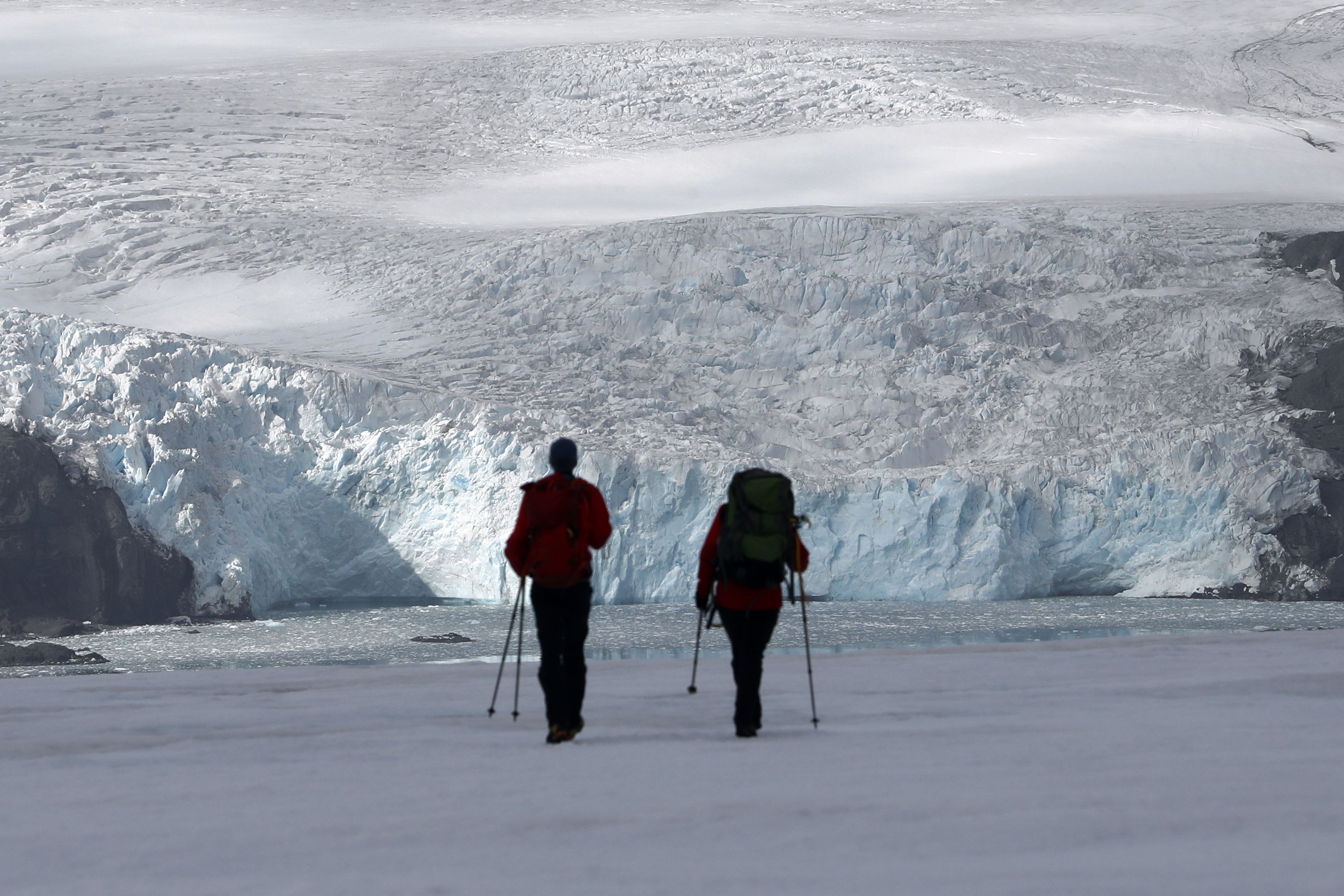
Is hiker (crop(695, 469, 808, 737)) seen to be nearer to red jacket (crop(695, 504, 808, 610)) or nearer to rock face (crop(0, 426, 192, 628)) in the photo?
red jacket (crop(695, 504, 808, 610))

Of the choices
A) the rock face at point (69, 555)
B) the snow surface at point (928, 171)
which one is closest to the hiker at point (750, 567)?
the rock face at point (69, 555)

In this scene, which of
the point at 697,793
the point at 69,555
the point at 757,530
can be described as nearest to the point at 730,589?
the point at 757,530

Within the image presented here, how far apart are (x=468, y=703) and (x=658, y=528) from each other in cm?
1448

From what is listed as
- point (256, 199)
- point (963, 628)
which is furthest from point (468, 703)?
point (256, 199)

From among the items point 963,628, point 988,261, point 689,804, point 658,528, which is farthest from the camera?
point 988,261

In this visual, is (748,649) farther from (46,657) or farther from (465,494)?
(465,494)

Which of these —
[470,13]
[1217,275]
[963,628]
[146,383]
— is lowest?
[963,628]

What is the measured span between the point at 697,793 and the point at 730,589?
3.12 feet

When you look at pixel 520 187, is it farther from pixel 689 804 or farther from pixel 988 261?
A: pixel 689 804

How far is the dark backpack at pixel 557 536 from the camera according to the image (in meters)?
4.09

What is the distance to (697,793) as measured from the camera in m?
3.25

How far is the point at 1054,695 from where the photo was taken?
17.4 feet

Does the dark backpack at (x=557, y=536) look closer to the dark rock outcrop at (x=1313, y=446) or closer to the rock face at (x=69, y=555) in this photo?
the rock face at (x=69, y=555)

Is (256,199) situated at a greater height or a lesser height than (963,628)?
greater
